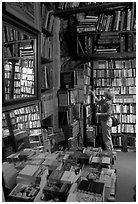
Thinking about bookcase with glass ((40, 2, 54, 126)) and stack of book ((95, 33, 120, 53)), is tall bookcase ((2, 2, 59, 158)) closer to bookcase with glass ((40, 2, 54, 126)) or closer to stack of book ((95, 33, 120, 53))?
bookcase with glass ((40, 2, 54, 126))

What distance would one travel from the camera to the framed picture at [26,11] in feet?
4.93

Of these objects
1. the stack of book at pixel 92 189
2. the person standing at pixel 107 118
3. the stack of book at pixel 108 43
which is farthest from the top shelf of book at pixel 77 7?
the stack of book at pixel 92 189

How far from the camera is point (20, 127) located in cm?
182

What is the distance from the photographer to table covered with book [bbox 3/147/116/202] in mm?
1174

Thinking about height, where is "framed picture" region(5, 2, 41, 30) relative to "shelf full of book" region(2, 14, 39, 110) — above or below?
above

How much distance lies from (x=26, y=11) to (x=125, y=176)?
10.7ft

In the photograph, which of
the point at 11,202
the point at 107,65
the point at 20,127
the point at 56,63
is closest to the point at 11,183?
the point at 11,202

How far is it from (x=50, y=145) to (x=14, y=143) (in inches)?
37.8

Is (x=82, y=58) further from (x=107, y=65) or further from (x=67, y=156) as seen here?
(x=67, y=156)

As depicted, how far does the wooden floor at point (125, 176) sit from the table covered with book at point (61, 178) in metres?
1.11

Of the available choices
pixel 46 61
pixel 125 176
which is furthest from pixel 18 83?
pixel 125 176

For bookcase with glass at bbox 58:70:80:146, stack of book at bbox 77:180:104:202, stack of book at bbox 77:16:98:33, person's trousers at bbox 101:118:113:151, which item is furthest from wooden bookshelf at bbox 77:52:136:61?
stack of book at bbox 77:180:104:202

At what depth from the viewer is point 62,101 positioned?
10.4 feet

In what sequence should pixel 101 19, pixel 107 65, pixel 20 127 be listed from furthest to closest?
pixel 107 65, pixel 101 19, pixel 20 127
